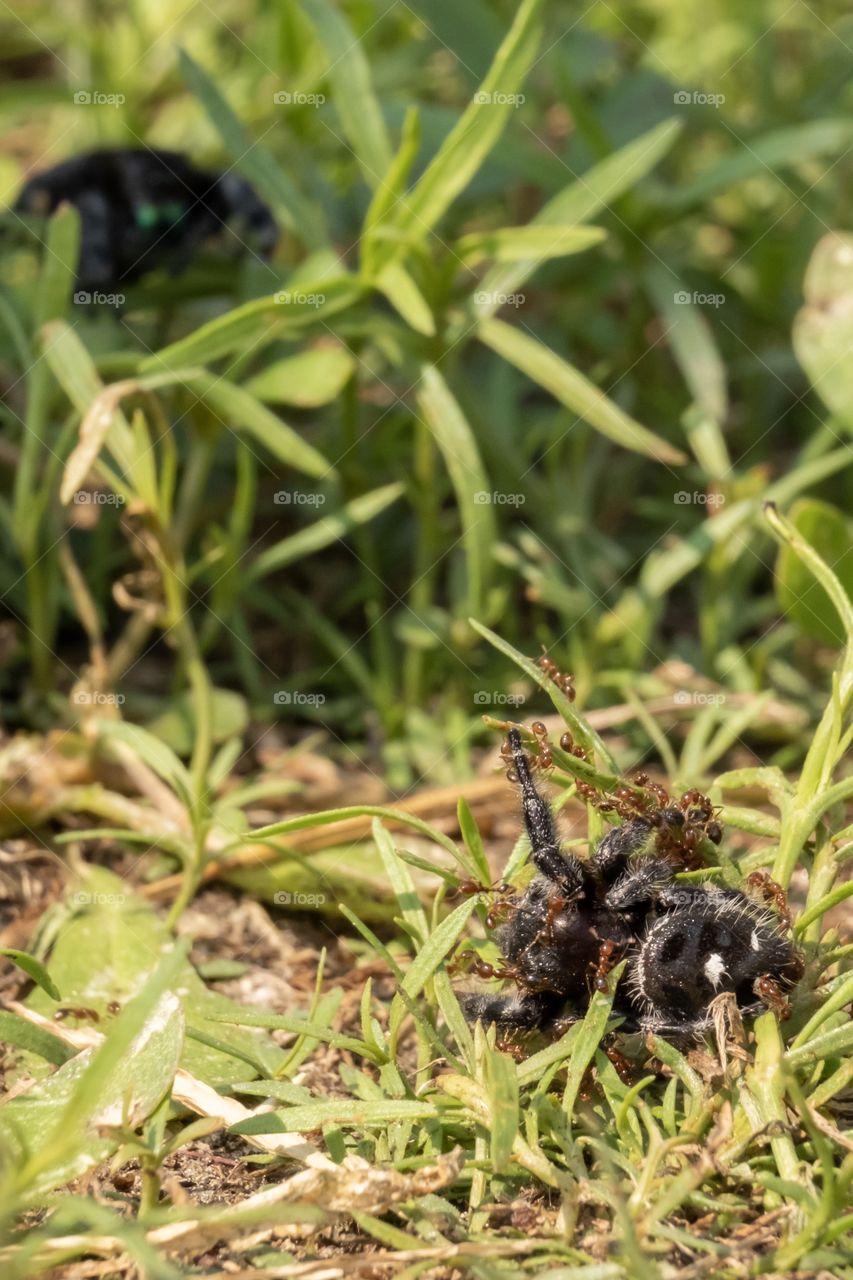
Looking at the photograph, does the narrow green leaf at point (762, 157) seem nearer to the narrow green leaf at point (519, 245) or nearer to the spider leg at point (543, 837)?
the narrow green leaf at point (519, 245)

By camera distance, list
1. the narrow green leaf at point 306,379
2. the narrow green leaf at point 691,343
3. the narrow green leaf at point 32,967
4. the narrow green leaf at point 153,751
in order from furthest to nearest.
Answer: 1. the narrow green leaf at point 691,343
2. the narrow green leaf at point 306,379
3. the narrow green leaf at point 153,751
4. the narrow green leaf at point 32,967

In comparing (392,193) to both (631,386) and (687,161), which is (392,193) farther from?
(687,161)

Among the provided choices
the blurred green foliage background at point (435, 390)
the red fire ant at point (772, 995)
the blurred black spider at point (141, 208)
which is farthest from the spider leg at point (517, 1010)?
the blurred black spider at point (141, 208)

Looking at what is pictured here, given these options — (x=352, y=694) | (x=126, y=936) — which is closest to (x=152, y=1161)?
(x=126, y=936)

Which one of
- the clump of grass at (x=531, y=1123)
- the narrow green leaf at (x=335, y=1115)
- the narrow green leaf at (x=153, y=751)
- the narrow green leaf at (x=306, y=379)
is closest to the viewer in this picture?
the clump of grass at (x=531, y=1123)

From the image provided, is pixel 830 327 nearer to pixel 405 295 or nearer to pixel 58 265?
pixel 405 295

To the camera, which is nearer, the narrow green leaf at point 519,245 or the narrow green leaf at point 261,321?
the narrow green leaf at point 261,321

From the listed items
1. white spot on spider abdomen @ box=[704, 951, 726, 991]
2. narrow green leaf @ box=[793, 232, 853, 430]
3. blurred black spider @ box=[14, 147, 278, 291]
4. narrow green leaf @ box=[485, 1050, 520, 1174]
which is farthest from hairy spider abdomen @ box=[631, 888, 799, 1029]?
blurred black spider @ box=[14, 147, 278, 291]

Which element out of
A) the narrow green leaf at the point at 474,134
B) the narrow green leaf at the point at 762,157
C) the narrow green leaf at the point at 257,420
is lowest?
the narrow green leaf at the point at 257,420
